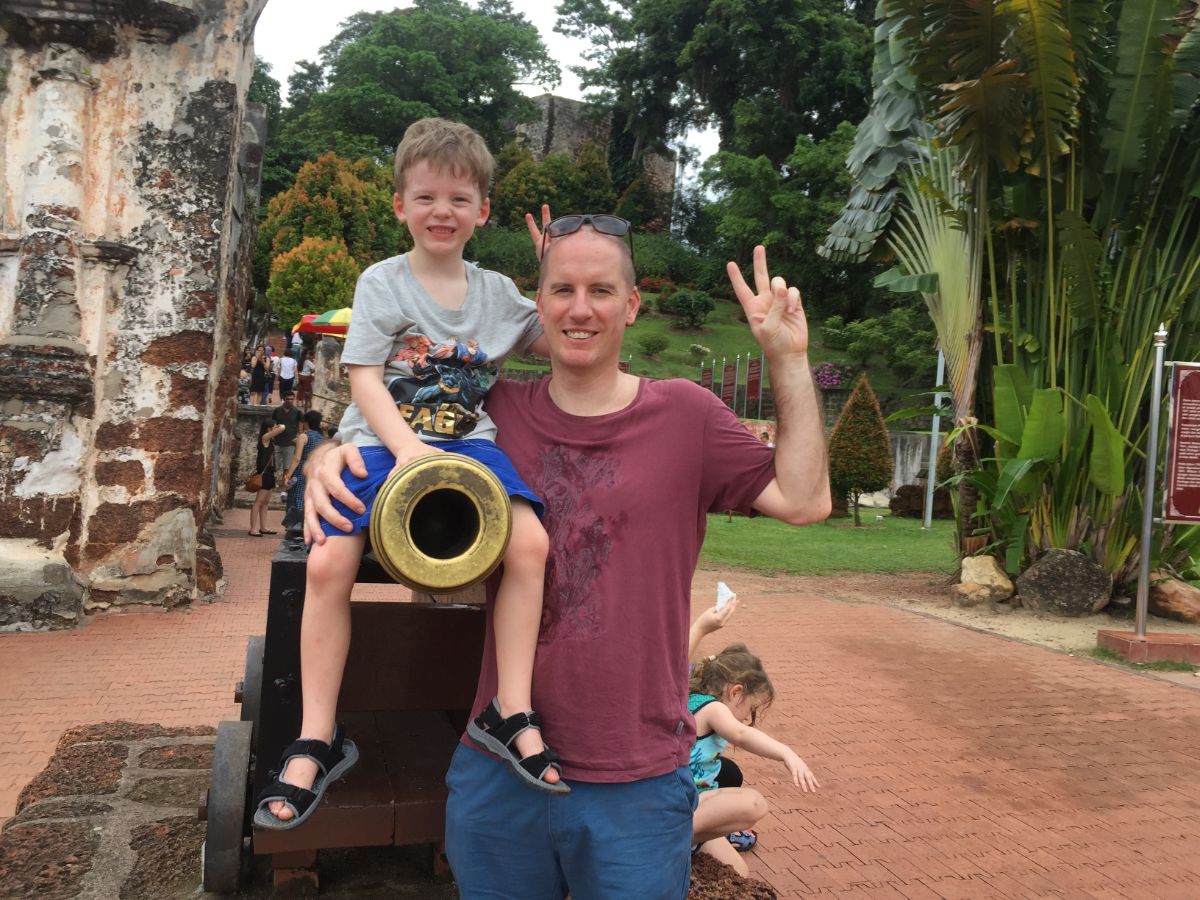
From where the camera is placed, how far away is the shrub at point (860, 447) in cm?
1792

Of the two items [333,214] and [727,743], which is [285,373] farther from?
[727,743]

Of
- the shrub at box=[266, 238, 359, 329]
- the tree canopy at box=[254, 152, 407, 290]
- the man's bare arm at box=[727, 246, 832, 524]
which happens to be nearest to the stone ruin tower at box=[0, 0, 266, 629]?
the man's bare arm at box=[727, 246, 832, 524]

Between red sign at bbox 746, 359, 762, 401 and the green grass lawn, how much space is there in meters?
5.31

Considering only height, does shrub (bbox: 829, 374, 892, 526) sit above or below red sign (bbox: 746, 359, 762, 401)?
below

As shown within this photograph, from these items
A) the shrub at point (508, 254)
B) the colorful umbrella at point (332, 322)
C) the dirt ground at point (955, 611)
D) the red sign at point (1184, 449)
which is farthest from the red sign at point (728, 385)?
the red sign at point (1184, 449)

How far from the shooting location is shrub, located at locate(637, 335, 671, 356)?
110ft

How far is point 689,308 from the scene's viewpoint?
1442 inches

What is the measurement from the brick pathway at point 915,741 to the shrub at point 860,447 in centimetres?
899

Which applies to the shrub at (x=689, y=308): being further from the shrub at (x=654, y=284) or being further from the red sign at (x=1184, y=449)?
the red sign at (x=1184, y=449)

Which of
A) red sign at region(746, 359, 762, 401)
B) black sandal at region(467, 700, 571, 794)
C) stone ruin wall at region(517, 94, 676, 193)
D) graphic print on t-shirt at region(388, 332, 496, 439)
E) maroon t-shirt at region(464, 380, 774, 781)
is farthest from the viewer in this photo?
stone ruin wall at region(517, 94, 676, 193)

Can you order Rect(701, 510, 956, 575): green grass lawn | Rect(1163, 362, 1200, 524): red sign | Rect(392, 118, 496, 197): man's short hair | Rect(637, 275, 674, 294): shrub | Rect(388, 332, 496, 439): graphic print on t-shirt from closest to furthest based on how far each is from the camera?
Rect(388, 332, 496, 439): graphic print on t-shirt → Rect(392, 118, 496, 197): man's short hair → Rect(1163, 362, 1200, 524): red sign → Rect(701, 510, 956, 575): green grass lawn → Rect(637, 275, 674, 294): shrub

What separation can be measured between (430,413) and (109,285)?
238 inches

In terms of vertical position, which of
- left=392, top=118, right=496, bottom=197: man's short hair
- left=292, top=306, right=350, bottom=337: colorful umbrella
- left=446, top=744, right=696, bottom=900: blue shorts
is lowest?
left=446, top=744, right=696, bottom=900: blue shorts

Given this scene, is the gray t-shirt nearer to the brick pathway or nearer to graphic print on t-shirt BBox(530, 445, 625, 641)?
graphic print on t-shirt BBox(530, 445, 625, 641)
